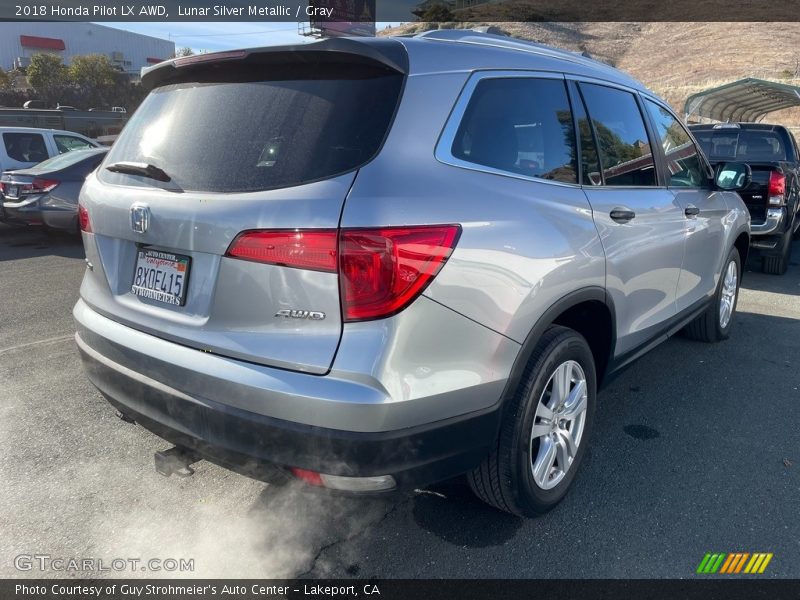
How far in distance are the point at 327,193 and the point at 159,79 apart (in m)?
1.27

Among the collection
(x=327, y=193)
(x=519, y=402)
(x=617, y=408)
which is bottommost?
(x=617, y=408)

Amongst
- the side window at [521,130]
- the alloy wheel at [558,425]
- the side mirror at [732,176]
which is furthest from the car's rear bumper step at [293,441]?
the side mirror at [732,176]

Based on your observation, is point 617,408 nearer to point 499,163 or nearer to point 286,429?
point 499,163

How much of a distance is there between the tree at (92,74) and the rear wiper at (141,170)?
206ft

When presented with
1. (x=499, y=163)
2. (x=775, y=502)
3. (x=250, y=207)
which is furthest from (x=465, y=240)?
(x=775, y=502)

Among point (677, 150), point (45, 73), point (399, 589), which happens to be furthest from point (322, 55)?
point (45, 73)

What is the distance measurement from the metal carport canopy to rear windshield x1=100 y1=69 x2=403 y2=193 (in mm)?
14565

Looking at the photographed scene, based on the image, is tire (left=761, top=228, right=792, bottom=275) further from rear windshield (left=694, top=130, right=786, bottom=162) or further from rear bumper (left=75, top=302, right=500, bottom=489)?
rear bumper (left=75, top=302, right=500, bottom=489)

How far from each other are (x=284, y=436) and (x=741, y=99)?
18319mm

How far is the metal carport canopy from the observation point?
14.2 metres

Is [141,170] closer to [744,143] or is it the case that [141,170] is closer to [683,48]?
[744,143]

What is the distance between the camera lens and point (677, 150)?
3.93 metres

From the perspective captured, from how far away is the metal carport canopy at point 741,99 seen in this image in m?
14.2

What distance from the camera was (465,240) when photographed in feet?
6.74
